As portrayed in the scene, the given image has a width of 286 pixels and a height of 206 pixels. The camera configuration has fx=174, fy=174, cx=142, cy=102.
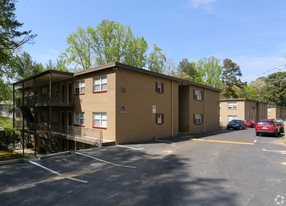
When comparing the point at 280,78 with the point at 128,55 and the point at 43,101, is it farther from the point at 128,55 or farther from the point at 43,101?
the point at 43,101

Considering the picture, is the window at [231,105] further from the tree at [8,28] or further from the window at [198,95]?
the tree at [8,28]

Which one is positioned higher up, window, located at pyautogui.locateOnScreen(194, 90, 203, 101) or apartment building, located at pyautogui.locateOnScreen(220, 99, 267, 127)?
window, located at pyautogui.locateOnScreen(194, 90, 203, 101)

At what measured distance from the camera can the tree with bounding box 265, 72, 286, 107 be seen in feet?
224

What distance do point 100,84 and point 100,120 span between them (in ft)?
10.7

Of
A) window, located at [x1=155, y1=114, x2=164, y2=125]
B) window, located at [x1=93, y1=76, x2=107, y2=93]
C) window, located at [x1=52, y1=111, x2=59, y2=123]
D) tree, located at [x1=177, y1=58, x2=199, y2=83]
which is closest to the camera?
window, located at [x1=93, y1=76, x2=107, y2=93]

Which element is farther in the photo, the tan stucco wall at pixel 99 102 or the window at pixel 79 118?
the window at pixel 79 118

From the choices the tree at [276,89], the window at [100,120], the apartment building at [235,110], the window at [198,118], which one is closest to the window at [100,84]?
the window at [100,120]

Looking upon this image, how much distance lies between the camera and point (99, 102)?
15695 mm

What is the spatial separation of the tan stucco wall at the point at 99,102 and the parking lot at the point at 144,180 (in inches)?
157

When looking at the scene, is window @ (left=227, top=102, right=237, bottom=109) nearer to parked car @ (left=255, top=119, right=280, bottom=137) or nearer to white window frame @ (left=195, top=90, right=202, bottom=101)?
white window frame @ (left=195, top=90, right=202, bottom=101)

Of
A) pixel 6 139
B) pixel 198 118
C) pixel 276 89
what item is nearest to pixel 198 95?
pixel 198 118

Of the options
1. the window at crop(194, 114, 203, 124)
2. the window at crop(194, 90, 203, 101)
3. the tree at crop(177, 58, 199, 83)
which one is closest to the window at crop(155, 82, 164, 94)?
the window at crop(194, 90, 203, 101)

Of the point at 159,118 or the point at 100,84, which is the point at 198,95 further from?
the point at 100,84

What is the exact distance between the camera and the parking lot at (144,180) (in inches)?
211
